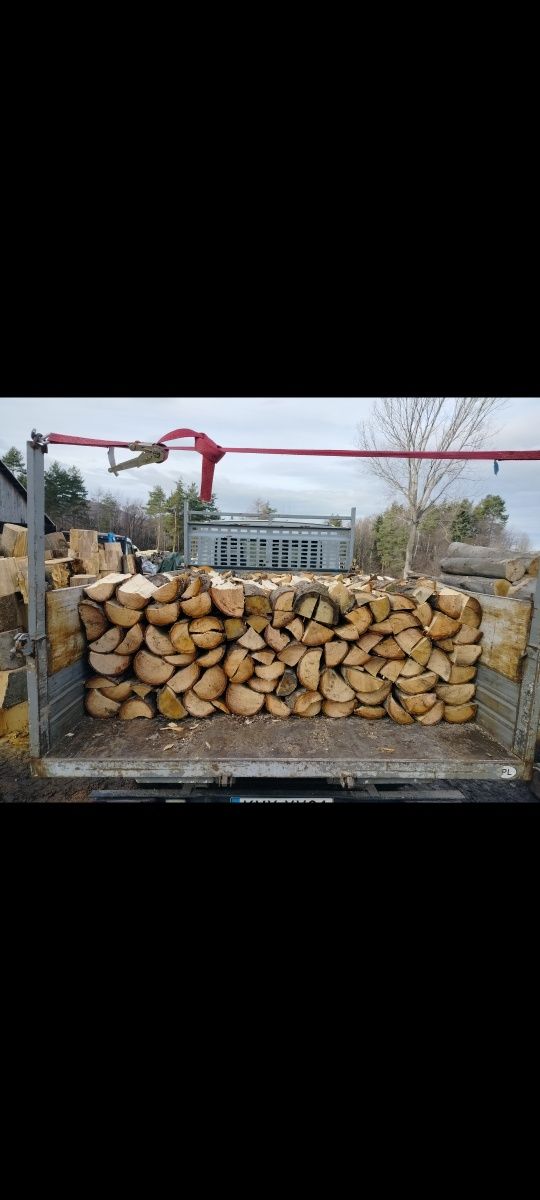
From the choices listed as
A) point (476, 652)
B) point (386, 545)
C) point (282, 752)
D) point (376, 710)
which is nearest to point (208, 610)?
point (282, 752)

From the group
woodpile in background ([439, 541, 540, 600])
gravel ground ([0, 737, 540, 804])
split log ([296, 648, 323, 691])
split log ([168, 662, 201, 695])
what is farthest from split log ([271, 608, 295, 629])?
gravel ground ([0, 737, 540, 804])

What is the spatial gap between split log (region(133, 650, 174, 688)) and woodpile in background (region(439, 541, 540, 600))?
2404mm

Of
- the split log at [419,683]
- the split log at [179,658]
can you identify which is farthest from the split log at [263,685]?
the split log at [419,683]

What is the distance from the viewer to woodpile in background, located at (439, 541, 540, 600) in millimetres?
3031

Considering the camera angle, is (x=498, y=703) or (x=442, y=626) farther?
(x=442, y=626)

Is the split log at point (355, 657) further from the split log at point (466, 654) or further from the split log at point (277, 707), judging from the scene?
the split log at point (466, 654)

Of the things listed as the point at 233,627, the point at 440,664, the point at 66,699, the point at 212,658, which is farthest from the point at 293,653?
the point at 66,699

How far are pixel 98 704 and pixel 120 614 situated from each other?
61 cm

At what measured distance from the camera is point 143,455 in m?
2.19

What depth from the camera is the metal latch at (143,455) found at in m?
2.16

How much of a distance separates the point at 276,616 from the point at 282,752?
84 cm

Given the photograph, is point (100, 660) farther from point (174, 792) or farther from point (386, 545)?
point (386, 545)

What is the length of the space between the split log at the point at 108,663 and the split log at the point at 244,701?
2.38ft

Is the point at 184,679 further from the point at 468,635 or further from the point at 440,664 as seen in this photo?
the point at 468,635
